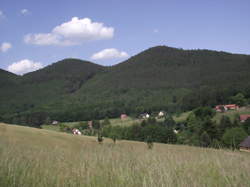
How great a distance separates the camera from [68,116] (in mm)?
101938

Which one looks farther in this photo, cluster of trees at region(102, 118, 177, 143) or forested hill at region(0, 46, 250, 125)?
forested hill at region(0, 46, 250, 125)

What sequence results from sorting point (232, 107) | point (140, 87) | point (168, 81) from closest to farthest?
1. point (232, 107)
2. point (140, 87)
3. point (168, 81)

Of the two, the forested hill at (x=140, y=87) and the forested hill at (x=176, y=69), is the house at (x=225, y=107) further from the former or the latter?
the forested hill at (x=176, y=69)

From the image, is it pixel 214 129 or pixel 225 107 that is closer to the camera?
pixel 214 129

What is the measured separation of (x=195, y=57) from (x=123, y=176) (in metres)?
174

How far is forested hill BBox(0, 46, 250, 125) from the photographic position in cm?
10150

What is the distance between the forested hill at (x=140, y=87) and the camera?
333 ft

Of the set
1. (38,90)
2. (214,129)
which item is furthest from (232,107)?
(38,90)

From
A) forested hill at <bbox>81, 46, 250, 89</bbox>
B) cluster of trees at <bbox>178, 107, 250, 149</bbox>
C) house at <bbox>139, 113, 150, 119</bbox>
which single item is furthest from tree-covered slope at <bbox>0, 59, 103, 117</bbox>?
cluster of trees at <bbox>178, 107, 250, 149</bbox>

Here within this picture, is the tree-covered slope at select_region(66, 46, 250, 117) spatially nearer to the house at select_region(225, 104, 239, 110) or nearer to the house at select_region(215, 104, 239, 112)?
the house at select_region(225, 104, 239, 110)

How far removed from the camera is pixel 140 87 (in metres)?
151

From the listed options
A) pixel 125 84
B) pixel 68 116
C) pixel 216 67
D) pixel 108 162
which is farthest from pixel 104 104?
pixel 108 162

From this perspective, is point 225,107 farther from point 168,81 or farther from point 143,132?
point 168,81

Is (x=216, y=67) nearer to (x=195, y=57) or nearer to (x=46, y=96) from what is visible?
(x=195, y=57)
